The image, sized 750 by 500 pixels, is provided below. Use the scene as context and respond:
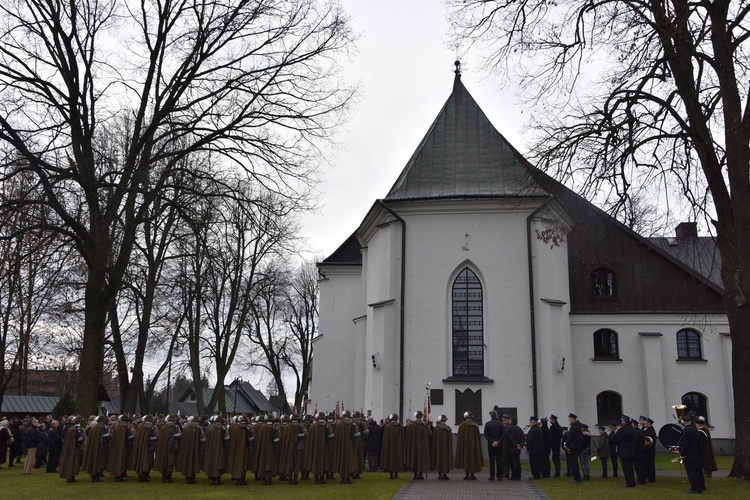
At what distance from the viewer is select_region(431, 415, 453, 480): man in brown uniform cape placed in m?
16.5

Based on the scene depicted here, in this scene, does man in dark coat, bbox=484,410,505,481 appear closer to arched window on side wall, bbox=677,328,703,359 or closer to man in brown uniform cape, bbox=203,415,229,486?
man in brown uniform cape, bbox=203,415,229,486

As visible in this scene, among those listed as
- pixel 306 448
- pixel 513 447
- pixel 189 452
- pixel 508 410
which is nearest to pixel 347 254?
pixel 508 410

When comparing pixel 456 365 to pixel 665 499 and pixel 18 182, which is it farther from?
pixel 18 182

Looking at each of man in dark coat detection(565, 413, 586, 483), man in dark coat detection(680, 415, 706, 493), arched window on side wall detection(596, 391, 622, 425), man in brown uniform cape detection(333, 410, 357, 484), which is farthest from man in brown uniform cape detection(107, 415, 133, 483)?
arched window on side wall detection(596, 391, 622, 425)

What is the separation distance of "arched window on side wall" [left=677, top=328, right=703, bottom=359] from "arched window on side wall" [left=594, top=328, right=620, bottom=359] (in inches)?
94.4

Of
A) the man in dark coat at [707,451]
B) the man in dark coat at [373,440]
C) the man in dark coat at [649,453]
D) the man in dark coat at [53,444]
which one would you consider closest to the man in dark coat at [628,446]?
the man in dark coat at [649,453]

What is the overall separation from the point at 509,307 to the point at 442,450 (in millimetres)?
7506

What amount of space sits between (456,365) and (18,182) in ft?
46.2

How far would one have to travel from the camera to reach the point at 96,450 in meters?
16.0

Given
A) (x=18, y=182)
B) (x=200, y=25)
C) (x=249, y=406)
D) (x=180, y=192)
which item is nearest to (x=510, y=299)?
(x=180, y=192)

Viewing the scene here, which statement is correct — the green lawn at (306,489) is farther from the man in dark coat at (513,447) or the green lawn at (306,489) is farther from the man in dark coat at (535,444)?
the man in dark coat at (513,447)

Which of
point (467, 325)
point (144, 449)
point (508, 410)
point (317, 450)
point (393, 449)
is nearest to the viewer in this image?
point (317, 450)

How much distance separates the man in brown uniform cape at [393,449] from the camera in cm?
1655

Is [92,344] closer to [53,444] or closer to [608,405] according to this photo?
[53,444]
